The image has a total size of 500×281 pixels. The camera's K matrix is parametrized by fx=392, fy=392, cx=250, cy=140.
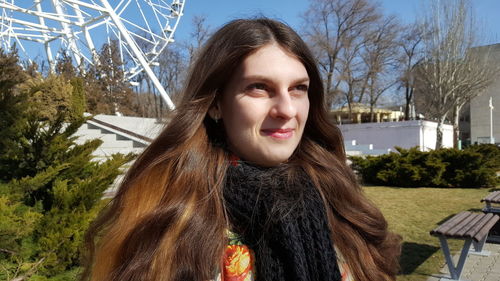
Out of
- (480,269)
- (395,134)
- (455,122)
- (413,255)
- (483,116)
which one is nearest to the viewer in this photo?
(480,269)

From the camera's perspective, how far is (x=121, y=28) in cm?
1861

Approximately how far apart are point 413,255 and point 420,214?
287 cm

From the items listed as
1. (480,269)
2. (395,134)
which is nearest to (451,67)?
(395,134)

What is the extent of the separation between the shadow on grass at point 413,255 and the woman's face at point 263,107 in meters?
3.97

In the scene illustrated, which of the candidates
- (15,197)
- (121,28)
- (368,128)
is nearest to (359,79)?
(368,128)

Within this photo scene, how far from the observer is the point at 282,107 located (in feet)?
4.55

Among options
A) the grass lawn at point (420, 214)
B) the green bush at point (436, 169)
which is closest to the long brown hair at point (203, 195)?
the grass lawn at point (420, 214)

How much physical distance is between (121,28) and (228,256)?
1919cm

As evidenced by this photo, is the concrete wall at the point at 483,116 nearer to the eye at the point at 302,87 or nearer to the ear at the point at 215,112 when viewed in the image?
the eye at the point at 302,87

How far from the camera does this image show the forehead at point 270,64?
4.59 ft

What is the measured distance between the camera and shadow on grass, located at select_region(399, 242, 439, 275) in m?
4.85

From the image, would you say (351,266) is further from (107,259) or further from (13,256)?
(13,256)

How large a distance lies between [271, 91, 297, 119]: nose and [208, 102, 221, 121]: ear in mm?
224

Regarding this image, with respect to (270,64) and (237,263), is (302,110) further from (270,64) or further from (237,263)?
(237,263)
